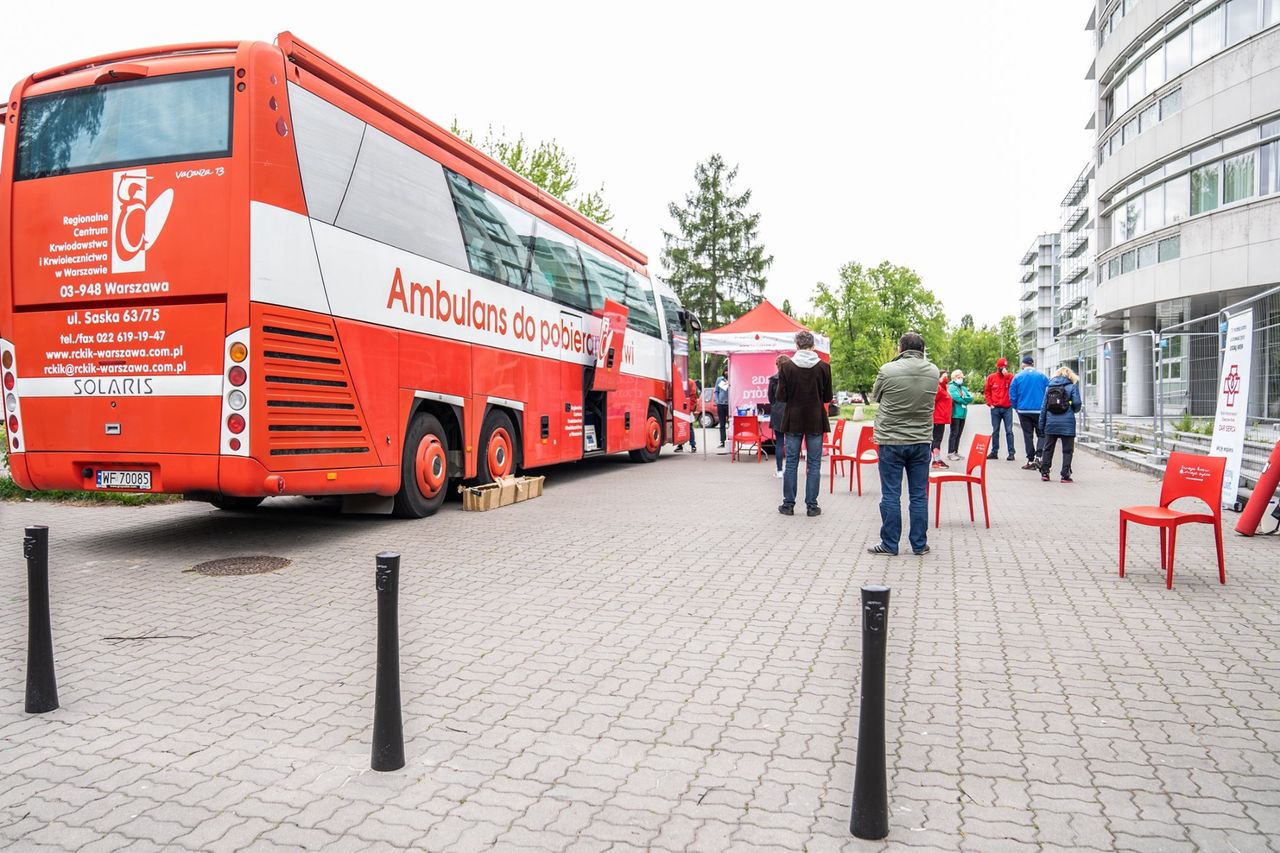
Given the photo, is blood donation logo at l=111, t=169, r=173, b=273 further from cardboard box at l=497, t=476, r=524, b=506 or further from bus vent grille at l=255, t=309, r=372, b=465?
cardboard box at l=497, t=476, r=524, b=506

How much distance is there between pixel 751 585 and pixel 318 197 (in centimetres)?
487

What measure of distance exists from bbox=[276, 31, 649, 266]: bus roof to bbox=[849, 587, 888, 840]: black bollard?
23.0 feet

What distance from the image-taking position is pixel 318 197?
7.87m

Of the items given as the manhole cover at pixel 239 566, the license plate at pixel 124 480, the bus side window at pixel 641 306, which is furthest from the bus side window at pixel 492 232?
the bus side window at pixel 641 306

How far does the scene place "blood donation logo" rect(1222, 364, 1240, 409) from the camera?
394 inches

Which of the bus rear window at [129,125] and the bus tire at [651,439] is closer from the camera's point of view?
the bus rear window at [129,125]

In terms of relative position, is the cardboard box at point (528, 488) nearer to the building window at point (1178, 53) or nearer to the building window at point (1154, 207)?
the building window at point (1154, 207)

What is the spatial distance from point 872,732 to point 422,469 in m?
7.52

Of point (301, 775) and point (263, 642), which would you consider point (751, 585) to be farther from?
point (301, 775)

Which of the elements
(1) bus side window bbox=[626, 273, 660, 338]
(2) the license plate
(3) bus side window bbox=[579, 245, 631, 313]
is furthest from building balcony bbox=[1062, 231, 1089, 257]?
(2) the license plate

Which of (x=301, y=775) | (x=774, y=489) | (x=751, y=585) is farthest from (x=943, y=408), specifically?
(x=301, y=775)

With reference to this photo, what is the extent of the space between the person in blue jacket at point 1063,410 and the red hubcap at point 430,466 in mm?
8686

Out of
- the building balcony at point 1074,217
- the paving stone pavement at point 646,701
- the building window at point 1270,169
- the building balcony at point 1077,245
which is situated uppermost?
the building balcony at point 1074,217

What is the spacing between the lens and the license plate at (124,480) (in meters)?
7.46
